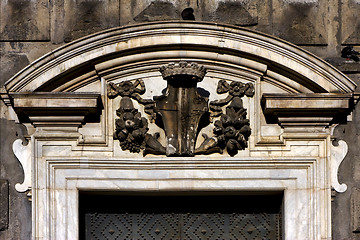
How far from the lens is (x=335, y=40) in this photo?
9.84 metres

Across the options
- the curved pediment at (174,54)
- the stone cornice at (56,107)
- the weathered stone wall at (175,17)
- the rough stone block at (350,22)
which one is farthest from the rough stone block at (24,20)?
the rough stone block at (350,22)

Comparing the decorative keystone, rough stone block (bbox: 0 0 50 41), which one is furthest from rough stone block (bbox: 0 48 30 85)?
the decorative keystone

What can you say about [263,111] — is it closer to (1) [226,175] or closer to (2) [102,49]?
(1) [226,175]

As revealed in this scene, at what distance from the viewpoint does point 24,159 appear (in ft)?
31.5

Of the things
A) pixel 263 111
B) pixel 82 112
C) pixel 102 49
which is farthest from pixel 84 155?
pixel 263 111

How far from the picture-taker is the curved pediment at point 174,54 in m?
9.50

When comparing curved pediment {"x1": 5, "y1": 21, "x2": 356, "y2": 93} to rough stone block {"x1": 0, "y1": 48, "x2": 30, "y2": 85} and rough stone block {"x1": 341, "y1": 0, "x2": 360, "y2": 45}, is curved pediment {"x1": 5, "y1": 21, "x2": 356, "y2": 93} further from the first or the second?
rough stone block {"x1": 341, "y1": 0, "x2": 360, "y2": 45}

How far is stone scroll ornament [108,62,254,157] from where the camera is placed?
9.48m

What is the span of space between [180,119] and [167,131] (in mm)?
172

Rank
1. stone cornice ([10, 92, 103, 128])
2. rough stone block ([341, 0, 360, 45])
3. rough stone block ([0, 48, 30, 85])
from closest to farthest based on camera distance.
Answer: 1. stone cornice ([10, 92, 103, 128])
2. rough stone block ([0, 48, 30, 85])
3. rough stone block ([341, 0, 360, 45])

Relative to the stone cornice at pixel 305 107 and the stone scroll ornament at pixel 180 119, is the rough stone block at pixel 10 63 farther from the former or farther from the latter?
the stone cornice at pixel 305 107

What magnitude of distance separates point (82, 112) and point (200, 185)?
4.31 ft

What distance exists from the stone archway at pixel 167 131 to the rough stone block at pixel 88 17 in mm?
300

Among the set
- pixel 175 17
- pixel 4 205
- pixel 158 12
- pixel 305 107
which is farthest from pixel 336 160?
pixel 4 205
